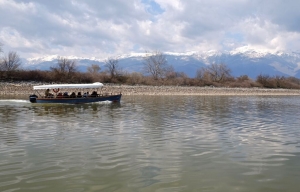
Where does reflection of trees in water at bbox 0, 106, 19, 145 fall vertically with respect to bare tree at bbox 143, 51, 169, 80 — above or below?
below

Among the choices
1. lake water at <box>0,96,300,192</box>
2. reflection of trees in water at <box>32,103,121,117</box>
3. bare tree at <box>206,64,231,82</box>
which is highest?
bare tree at <box>206,64,231,82</box>

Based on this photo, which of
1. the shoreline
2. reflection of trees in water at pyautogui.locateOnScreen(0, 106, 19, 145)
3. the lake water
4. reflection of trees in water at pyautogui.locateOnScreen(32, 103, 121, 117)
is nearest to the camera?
the lake water

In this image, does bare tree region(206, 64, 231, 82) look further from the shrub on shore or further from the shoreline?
the shoreline

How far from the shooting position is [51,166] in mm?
8477

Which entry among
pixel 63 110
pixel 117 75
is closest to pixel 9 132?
pixel 63 110

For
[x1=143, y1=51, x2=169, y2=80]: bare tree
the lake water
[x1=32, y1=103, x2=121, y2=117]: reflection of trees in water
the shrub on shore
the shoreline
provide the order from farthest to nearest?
[x1=143, y1=51, x2=169, y2=80]: bare tree, the shrub on shore, the shoreline, [x1=32, y1=103, x2=121, y2=117]: reflection of trees in water, the lake water

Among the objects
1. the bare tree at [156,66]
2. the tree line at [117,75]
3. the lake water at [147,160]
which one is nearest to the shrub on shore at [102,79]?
the tree line at [117,75]

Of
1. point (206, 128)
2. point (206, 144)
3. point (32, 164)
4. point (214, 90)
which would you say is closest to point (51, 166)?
point (32, 164)

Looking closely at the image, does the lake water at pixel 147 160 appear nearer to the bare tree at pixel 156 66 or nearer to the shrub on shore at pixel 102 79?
the shrub on shore at pixel 102 79

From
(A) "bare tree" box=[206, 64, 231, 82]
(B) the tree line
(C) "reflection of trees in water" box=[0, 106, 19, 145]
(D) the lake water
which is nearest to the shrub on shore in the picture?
(B) the tree line

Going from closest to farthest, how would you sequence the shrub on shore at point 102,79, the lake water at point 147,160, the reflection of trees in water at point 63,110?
the lake water at point 147,160 < the reflection of trees in water at point 63,110 < the shrub on shore at point 102,79

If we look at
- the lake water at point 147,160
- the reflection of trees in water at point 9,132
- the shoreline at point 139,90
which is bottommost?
the lake water at point 147,160

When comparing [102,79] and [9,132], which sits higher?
[102,79]

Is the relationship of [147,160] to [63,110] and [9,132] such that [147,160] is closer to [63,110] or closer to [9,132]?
[9,132]
